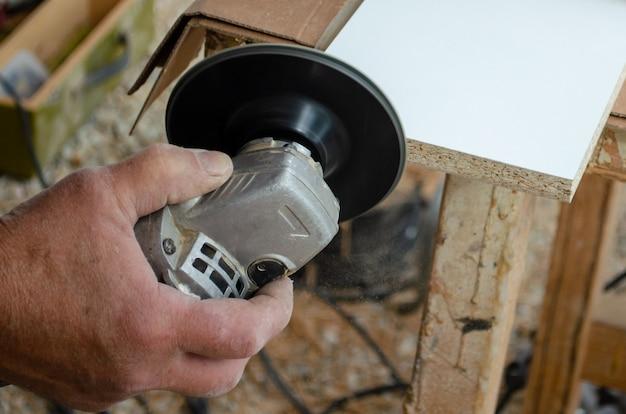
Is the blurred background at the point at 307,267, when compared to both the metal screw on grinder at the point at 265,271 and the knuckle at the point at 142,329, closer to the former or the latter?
the metal screw on grinder at the point at 265,271

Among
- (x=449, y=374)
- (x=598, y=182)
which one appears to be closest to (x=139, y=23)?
(x=598, y=182)

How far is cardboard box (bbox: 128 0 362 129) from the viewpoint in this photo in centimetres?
87

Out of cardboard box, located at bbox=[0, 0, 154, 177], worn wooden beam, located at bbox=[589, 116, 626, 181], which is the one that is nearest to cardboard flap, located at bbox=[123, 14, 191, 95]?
worn wooden beam, located at bbox=[589, 116, 626, 181]

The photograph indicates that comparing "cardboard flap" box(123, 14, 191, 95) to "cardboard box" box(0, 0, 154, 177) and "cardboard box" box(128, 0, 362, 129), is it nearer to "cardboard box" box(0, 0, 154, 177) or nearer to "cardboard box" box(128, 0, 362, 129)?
"cardboard box" box(128, 0, 362, 129)

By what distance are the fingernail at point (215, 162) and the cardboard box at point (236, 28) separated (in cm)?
12

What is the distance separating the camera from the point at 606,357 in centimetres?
144

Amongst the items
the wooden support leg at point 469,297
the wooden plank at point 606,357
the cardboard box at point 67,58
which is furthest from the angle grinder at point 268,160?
the cardboard box at point 67,58

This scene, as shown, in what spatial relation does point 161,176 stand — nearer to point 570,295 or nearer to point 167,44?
point 167,44

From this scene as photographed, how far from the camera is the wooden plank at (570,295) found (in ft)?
4.35

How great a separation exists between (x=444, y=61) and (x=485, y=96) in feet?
0.21

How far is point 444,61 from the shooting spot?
87cm

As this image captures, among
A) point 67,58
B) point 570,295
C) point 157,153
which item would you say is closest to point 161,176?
point 157,153

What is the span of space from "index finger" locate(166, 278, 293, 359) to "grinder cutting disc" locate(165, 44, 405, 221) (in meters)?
0.15

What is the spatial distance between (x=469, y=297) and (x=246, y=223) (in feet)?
0.97
